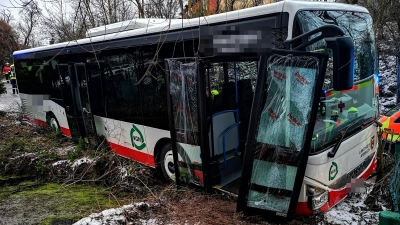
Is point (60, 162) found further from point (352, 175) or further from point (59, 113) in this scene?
point (352, 175)

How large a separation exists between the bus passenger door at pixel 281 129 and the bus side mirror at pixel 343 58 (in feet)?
0.84

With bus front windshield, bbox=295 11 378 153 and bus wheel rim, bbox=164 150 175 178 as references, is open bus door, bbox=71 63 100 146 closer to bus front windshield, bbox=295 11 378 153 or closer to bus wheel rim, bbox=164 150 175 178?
bus wheel rim, bbox=164 150 175 178

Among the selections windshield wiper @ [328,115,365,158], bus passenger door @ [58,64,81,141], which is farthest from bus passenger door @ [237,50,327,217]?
bus passenger door @ [58,64,81,141]

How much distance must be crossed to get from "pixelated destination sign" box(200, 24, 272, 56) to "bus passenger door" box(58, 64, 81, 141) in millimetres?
4705

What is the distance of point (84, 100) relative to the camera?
24.3 ft

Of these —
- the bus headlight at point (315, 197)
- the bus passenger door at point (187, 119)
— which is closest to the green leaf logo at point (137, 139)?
the bus passenger door at point (187, 119)

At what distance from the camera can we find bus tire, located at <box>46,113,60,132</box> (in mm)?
9383

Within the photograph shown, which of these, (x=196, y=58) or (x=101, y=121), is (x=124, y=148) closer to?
(x=101, y=121)

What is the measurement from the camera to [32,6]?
4.11 metres

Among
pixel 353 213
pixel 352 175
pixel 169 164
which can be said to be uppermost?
pixel 352 175

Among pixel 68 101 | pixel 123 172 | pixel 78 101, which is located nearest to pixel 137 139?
pixel 123 172

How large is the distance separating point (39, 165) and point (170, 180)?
3.07m

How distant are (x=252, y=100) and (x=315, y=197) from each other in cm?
167

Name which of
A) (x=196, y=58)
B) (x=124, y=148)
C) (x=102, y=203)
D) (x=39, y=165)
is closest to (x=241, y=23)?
(x=196, y=58)
